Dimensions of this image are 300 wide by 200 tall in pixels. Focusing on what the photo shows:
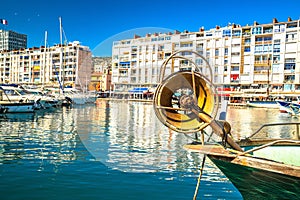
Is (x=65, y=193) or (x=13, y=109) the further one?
(x=13, y=109)

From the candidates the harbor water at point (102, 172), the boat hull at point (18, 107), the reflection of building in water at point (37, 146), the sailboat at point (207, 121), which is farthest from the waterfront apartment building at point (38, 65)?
the sailboat at point (207, 121)

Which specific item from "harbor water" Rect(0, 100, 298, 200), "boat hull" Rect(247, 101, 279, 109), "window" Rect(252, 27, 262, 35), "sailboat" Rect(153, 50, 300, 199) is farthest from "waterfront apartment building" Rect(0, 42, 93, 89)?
"sailboat" Rect(153, 50, 300, 199)

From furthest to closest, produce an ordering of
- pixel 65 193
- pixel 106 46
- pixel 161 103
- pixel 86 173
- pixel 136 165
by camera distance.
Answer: pixel 136 165 < pixel 86 173 < pixel 65 193 < pixel 106 46 < pixel 161 103

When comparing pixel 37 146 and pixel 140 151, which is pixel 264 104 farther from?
pixel 37 146

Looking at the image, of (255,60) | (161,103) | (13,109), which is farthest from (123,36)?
(255,60)

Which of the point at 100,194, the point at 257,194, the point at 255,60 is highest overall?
the point at 255,60

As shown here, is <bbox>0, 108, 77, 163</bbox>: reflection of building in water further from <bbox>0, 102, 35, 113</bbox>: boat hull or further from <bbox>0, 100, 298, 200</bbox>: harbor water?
<bbox>0, 102, 35, 113</bbox>: boat hull

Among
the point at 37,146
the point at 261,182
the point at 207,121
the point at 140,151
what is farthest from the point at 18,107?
the point at 261,182

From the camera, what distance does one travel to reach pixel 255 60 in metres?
91.0

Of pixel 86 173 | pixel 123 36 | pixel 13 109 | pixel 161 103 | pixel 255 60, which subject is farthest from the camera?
pixel 255 60

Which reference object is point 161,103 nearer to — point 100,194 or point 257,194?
point 257,194

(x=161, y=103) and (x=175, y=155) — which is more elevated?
(x=161, y=103)

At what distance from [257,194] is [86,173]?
639cm

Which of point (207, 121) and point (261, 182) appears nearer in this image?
point (207, 121)
